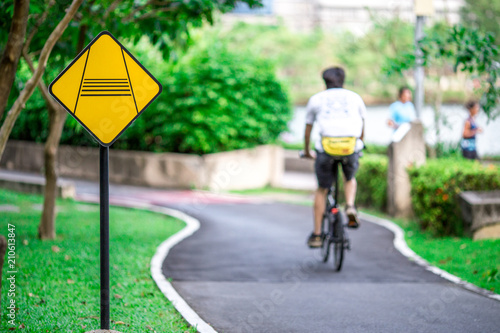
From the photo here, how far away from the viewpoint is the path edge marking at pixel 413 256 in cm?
668

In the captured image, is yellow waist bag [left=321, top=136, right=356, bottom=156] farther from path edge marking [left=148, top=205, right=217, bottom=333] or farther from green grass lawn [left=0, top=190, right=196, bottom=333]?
green grass lawn [left=0, top=190, right=196, bottom=333]

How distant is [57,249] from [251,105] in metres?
10.9

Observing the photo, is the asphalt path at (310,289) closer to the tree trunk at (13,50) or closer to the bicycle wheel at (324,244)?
the bicycle wheel at (324,244)

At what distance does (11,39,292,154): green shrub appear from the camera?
18094mm

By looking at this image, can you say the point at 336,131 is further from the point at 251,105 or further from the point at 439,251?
the point at 251,105

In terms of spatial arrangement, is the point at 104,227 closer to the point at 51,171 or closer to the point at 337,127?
the point at 337,127

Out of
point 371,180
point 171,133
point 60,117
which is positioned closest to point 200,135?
point 171,133

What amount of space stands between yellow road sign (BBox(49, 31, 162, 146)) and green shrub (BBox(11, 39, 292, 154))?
13140mm

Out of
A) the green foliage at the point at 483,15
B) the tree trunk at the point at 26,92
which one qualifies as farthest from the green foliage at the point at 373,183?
the green foliage at the point at 483,15

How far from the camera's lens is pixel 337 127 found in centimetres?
748

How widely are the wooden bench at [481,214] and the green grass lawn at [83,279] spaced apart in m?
4.17

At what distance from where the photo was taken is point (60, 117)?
9508 mm

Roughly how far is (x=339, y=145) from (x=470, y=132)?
673cm

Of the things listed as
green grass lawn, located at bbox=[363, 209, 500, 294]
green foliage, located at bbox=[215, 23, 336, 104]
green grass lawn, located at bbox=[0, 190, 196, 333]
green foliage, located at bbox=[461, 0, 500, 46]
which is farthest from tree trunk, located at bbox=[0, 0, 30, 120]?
green foliage, located at bbox=[215, 23, 336, 104]
